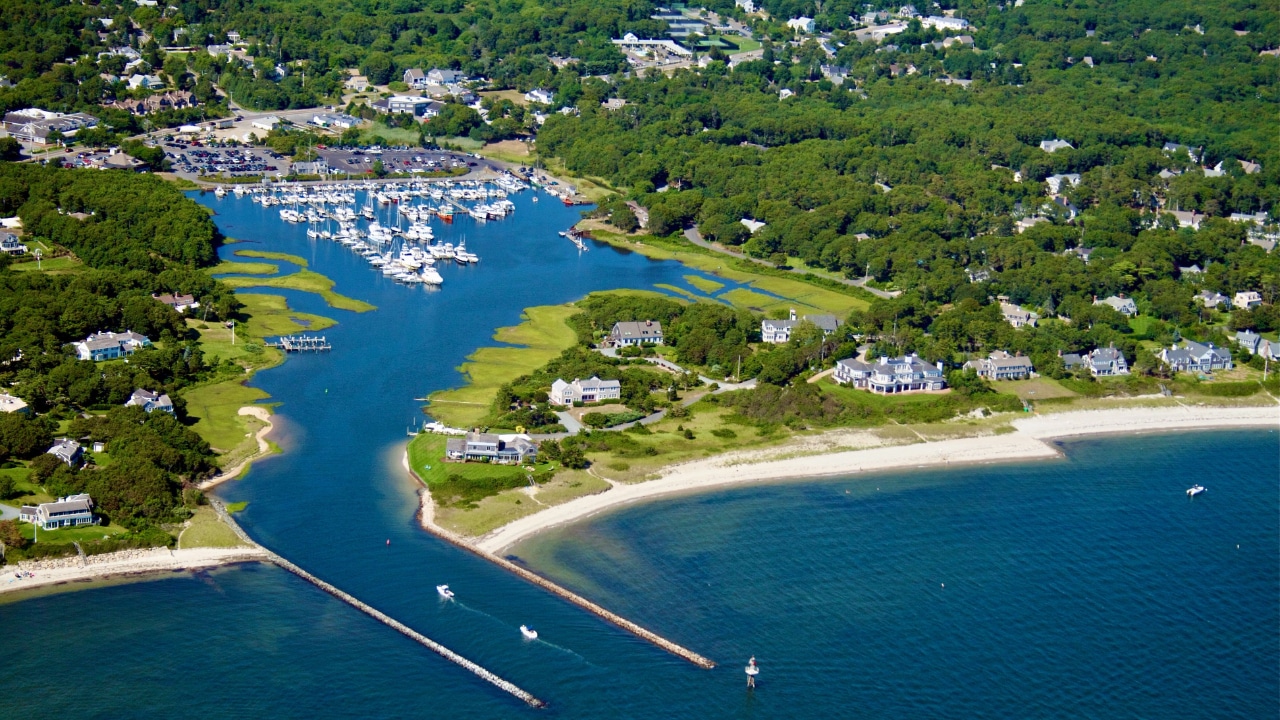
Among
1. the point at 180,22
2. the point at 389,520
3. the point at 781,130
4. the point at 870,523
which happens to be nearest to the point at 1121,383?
the point at 870,523

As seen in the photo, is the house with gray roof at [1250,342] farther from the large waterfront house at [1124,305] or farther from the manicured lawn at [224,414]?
the manicured lawn at [224,414]

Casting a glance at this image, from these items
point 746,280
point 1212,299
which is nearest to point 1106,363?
point 1212,299

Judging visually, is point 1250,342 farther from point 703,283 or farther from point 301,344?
point 301,344

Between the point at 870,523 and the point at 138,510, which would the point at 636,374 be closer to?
the point at 870,523

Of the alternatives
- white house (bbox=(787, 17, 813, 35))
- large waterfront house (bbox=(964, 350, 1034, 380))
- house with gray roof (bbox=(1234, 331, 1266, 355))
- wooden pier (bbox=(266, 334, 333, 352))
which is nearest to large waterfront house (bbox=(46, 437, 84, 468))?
wooden pier (bbox=(266, 334, 333, 352))

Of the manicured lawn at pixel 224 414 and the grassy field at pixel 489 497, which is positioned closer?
the grassy field at pixel 489 497

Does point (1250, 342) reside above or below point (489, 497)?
above

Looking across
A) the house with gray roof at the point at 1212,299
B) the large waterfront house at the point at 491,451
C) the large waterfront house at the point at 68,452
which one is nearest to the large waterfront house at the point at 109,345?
the large waterfront house at the point at 68,452
